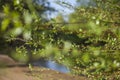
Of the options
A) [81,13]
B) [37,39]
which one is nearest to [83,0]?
[81,13]

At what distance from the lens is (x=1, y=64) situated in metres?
0.67

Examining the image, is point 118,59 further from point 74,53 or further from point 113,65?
point 74,53

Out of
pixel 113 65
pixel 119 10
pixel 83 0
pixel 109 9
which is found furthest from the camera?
pixel 83 0

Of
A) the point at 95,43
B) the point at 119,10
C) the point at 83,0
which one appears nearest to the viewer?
the point at 95,43

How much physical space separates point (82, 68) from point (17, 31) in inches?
59.9

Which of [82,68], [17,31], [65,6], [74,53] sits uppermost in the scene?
[65,6]

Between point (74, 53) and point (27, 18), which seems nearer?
point (27, 18)

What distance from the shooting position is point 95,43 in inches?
87.3

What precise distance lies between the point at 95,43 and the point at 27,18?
1.36 m

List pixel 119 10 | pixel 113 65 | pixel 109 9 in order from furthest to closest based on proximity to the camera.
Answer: pixel 109 9
pixel 119 10
pixel 113 65

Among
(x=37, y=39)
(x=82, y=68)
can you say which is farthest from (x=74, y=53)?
(x=82, y=68)

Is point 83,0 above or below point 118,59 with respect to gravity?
above

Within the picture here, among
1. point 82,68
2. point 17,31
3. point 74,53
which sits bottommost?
point 82,68

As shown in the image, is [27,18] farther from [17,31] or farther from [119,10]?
[119,10]
